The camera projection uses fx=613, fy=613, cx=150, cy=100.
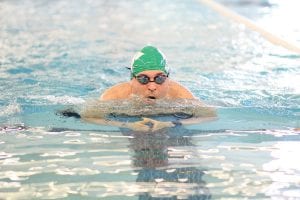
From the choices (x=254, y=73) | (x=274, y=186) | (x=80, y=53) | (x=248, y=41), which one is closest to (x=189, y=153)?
(x=274, y=186)

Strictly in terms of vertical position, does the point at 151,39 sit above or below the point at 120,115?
above

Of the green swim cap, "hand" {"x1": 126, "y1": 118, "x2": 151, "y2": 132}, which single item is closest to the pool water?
"hand" {"x1": 126, "y1": 118, "x2": 151, "y2": 132}

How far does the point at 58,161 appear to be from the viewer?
168 inches

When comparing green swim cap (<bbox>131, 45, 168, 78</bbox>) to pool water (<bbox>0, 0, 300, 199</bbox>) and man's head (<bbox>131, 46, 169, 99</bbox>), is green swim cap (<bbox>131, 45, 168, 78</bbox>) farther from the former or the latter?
pool water (<bbox>0, 0, 300, 199</bbox>)

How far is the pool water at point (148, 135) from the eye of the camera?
148 inches

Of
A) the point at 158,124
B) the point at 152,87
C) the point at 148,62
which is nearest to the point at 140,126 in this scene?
the point at 158,124

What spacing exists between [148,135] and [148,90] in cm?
76

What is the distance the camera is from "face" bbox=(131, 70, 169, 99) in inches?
215

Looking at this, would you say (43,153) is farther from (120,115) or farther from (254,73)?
(254,73)

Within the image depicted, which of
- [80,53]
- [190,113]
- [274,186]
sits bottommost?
[274,186]

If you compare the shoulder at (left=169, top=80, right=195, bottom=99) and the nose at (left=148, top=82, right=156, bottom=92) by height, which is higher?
the nose at (left=148, top=82, right=156, bottom=92)

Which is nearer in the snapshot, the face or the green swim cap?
the face

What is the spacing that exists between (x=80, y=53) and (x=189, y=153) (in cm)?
638

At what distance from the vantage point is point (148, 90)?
547 centimetres
